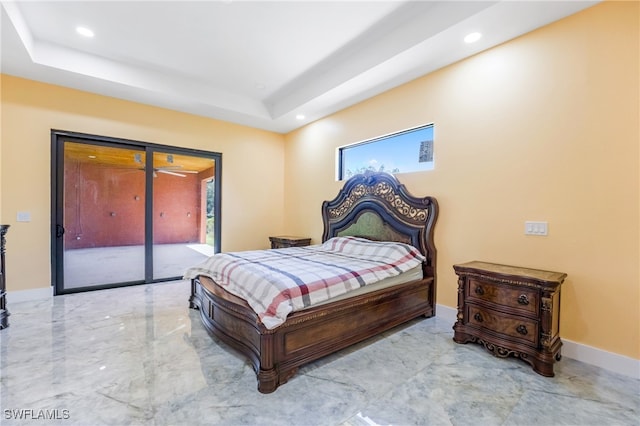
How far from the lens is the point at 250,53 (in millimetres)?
3389

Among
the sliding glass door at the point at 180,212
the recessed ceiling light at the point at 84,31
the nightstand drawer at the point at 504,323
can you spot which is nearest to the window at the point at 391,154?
the nightstand drawer at the point at 504,323

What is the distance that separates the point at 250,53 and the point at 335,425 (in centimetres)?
376

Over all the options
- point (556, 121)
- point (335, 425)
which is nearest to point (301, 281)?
point (335, 425)

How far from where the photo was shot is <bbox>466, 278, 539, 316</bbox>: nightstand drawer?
2172 millimetres

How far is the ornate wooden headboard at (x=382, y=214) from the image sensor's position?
328cm

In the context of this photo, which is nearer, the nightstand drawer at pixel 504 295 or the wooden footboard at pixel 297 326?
the wooden footboard at pixel 297 326

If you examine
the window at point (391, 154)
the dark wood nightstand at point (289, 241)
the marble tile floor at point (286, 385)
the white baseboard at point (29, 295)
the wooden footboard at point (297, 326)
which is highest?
the window at point (391, 154)

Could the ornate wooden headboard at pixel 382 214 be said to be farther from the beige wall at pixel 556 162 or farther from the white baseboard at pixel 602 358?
the white baseboard at pixel 602 358

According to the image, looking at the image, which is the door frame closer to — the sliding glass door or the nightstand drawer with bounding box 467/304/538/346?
the sliding glass door

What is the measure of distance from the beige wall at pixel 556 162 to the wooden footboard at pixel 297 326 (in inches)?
36.8

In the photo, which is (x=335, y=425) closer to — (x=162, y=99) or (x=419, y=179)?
(x=419, y=179)

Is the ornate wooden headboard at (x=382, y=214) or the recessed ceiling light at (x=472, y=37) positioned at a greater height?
the recessed ceiling light at (x=472, y=37)

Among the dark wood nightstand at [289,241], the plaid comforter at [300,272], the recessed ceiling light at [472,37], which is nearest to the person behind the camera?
the plaid comforter at [300,272]

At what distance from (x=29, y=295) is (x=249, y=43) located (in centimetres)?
423
